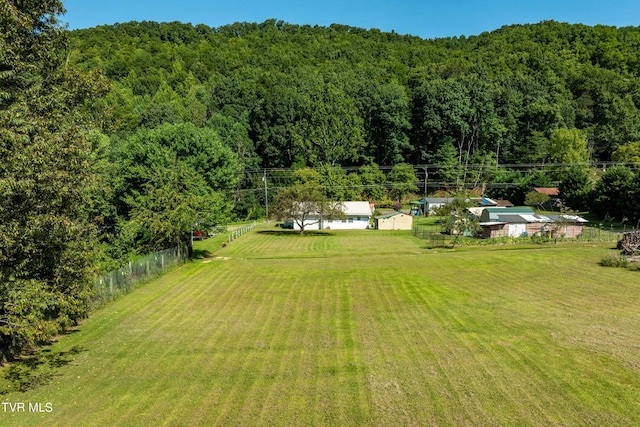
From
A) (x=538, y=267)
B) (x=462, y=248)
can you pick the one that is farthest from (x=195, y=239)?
(x=538, y=267)

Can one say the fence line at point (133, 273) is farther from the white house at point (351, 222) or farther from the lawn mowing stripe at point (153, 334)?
the white house at point (351, 222)

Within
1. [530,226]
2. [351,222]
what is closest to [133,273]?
[530,226]

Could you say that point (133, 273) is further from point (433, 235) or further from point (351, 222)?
point (351, 222)

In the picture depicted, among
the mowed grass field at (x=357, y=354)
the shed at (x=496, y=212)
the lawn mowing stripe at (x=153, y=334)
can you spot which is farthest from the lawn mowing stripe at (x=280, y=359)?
the shed at (x=496, y=212)

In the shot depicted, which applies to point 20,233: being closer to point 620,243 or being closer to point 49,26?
point 49,26

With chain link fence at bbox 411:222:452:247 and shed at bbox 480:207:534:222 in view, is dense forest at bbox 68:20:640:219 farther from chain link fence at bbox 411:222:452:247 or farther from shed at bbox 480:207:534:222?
chain link fence at bbox 411:222:452:247

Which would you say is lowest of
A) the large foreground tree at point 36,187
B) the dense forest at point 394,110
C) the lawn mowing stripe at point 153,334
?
the lawn mowing stripe at point 153,334

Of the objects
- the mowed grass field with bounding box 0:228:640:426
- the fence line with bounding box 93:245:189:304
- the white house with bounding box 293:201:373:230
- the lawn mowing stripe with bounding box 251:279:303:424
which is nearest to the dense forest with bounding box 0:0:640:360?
the fence line with bounding box 93:245:189:304
